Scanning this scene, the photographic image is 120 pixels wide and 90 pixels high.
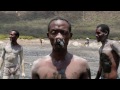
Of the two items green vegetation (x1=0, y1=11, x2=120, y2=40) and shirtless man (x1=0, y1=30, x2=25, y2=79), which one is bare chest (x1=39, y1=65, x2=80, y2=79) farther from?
green vegetation (x1=0, y1=11, x2=120, y2=40)

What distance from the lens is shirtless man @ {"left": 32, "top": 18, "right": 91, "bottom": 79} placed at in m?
2.44

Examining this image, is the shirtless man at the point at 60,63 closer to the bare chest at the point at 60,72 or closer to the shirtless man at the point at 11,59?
the bare chest at the point at 60,72

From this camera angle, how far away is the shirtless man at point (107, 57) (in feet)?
17.1

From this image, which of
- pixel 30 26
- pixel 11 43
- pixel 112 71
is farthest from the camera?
pixel 30 26

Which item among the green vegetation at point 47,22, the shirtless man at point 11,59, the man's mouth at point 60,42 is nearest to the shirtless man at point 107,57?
the shirtless man at point 11,59

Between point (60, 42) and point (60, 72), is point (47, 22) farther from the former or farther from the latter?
point (60, 42)

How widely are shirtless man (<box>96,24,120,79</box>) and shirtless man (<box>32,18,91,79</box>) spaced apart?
2.58 m

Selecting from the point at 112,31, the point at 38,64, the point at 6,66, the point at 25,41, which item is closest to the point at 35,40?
the point at 25,41

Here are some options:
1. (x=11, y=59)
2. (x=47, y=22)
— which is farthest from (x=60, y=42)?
(x=47, y=22)
